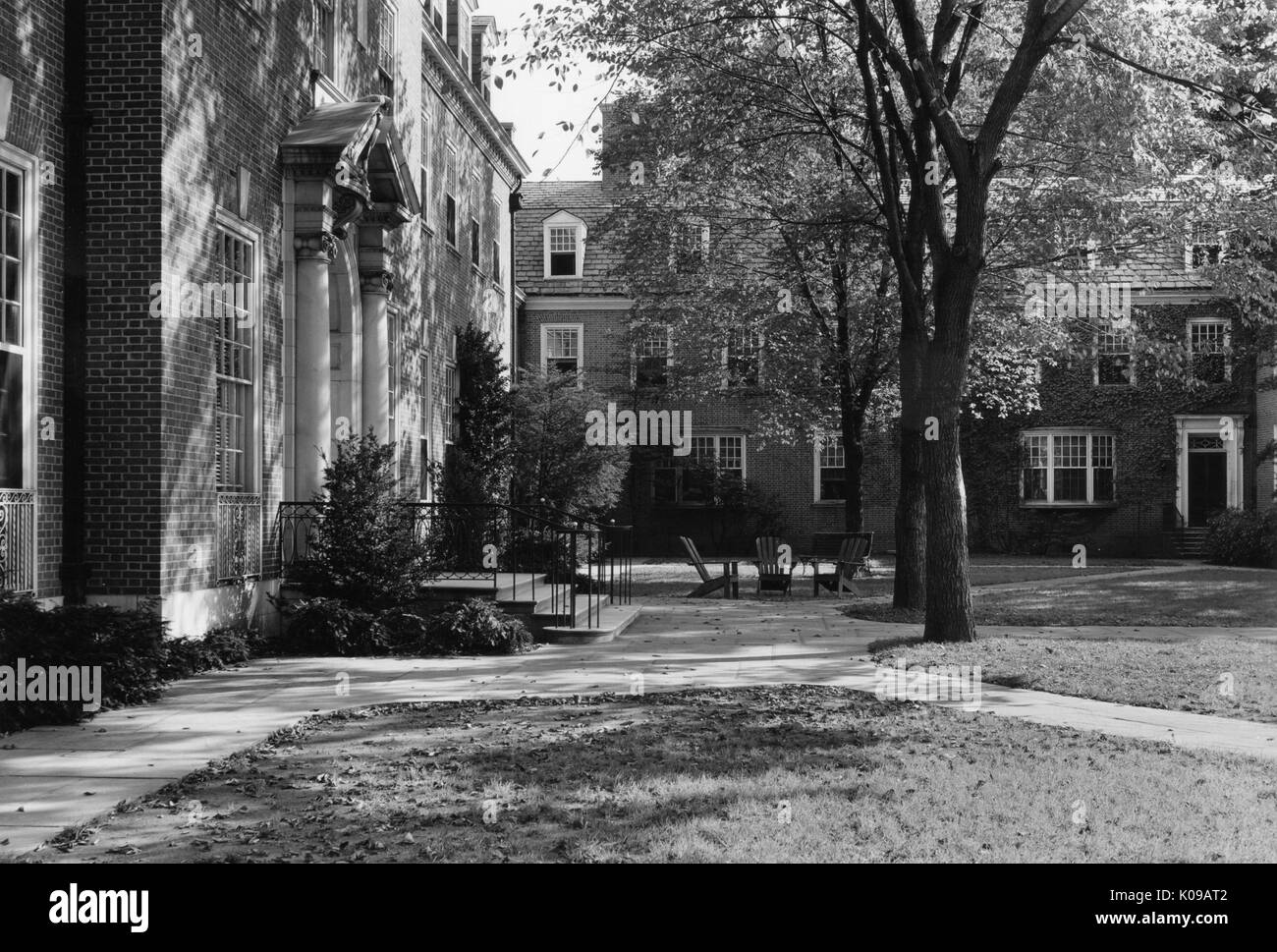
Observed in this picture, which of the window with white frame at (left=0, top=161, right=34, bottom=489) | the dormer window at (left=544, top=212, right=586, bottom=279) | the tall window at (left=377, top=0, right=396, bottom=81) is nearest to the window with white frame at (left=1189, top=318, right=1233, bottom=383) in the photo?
the dormer window at (left=544, top=212, right=586, bottom=279)

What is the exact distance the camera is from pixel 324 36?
15.6m

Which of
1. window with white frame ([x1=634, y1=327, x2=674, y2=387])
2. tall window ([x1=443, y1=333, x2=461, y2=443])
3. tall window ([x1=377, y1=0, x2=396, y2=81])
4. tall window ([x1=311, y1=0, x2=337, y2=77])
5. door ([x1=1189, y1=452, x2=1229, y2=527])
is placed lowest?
door ([x1=1189, y1=452, x2=1229, y2=527])

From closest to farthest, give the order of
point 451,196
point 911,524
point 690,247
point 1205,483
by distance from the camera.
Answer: point 911,524 → point 451,196 → point 690,247 → point 1205,483

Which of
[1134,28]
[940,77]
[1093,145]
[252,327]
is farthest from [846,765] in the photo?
[1093,145]

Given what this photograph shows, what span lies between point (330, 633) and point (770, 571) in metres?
11.2

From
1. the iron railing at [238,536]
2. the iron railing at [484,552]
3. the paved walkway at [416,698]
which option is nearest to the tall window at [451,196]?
the iron railing at [484,552]

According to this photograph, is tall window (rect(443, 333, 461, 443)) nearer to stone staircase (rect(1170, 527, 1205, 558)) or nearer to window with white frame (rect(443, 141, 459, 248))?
window with white frame (rect(443, 141, 459, 248))

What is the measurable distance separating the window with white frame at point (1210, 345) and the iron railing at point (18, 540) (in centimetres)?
3344

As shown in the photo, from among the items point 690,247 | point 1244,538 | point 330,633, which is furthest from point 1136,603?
point 330,633

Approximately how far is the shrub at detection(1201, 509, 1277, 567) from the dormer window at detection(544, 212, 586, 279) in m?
20.1

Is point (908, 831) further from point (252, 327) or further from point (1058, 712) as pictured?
point (252, 327)

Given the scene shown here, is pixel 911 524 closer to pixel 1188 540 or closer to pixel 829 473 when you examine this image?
pixel 829 473

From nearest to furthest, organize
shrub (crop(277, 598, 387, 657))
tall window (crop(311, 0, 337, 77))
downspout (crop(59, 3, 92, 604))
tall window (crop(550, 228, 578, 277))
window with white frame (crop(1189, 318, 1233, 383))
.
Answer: downspout (crop(59, 3, 92, 604)) → shrub (crop(277, 598, 387, 657)) → tall window (crop(311, 0, 337, 77)) → window with white frame (crop(1189, 318, 1233, 383)) → tall window (crop(550, 228, 578, 277))

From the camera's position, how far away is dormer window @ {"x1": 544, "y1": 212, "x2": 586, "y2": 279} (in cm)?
3856
